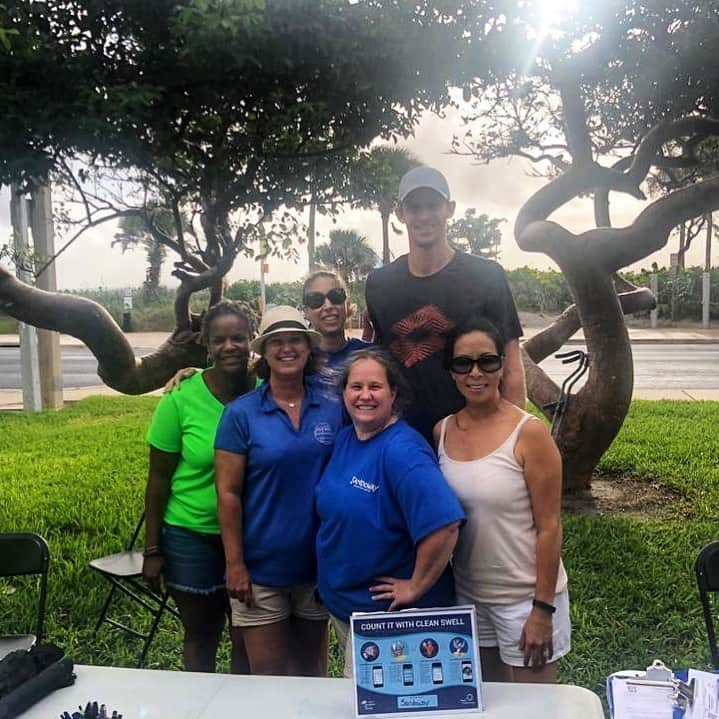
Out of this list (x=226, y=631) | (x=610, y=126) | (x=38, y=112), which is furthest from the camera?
(x=610, y=126)

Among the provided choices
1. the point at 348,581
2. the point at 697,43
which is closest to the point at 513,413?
the point at 348,581

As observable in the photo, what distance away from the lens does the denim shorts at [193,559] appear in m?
2.54

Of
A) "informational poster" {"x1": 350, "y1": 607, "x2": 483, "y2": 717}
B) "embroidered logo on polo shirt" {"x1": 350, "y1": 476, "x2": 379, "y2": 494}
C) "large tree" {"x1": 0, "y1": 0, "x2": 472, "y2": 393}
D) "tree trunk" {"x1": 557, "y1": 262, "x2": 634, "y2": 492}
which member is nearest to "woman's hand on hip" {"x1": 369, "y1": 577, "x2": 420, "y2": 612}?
"informational poster" {"x1": 350, "y1": 607, "x2": 483, "y2": 717}

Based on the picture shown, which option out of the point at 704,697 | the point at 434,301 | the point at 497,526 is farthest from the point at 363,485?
the point at 704,697

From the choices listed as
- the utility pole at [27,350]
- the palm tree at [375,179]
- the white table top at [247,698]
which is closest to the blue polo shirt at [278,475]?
the white table top at [247,698]

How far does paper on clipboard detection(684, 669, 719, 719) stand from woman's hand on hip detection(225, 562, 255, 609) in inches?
50.2

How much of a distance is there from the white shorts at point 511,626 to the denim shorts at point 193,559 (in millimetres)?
881

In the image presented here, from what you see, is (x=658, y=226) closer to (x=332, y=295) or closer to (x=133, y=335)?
(x=332, y=295)

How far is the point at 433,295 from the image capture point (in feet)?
8.04

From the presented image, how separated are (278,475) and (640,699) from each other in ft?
3.73

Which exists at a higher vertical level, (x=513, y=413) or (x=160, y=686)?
(x=513, y=413)

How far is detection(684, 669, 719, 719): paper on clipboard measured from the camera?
1.75 metres

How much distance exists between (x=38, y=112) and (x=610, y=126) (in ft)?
15.7

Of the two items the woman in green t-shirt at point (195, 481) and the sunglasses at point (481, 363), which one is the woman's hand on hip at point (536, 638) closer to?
the sunglasses at point (481, 363)
